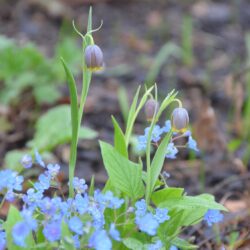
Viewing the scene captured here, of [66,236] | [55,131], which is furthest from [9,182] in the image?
[55,131]

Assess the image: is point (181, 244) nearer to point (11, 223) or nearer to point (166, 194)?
point (166, 194)

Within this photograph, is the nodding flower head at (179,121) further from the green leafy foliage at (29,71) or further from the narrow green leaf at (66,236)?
the green leafy foliage at (29,71)

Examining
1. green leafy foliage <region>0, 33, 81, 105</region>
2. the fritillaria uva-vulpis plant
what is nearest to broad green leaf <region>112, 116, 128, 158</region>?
the fritillaria uva-vulpis plant

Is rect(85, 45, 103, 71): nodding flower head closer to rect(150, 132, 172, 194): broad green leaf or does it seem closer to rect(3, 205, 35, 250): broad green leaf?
rect(150, 132, 172, 194): broad green leaf

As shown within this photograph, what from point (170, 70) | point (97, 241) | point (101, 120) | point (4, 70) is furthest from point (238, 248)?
point (170, 70)

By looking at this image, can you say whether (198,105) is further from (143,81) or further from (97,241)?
(97,241)

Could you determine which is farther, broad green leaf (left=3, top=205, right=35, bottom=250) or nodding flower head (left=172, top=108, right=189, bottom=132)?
nodding flower head (left=172, top=108, right=189, bottom=132)
